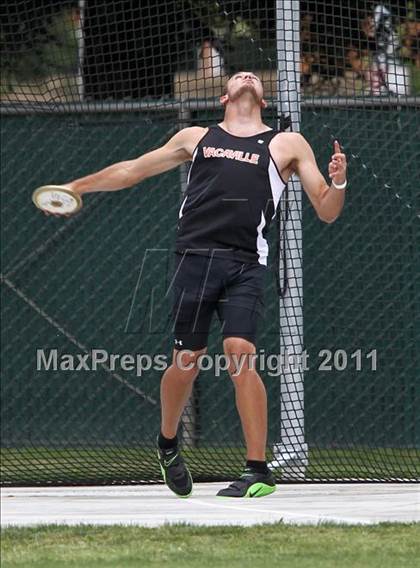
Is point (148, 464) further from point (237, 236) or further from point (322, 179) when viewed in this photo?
point (322, 179)

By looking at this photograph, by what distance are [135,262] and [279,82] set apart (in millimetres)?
2265

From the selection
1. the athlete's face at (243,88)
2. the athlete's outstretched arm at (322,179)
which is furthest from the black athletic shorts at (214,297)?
the athlete's face at (243,88)

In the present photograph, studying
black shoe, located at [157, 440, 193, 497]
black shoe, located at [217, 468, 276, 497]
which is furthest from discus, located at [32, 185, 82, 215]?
black shoe, located at [217, 468, 276, 497]

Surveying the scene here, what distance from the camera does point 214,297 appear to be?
21.7ft

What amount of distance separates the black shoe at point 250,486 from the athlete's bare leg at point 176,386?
0.50m

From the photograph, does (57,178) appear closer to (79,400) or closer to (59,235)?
(59,235)

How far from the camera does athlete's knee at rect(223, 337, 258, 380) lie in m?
6.47

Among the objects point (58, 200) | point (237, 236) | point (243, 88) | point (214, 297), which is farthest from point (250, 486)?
point (243, 88)

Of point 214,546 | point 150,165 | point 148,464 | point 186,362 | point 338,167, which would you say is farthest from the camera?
point 148,464

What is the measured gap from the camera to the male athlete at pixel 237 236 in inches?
257

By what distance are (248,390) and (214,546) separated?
2.54 feet

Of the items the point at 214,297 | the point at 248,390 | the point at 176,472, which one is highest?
the point at 214,297

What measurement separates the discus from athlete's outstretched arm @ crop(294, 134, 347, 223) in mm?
1122

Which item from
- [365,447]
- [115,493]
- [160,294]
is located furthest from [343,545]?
[160,294]
